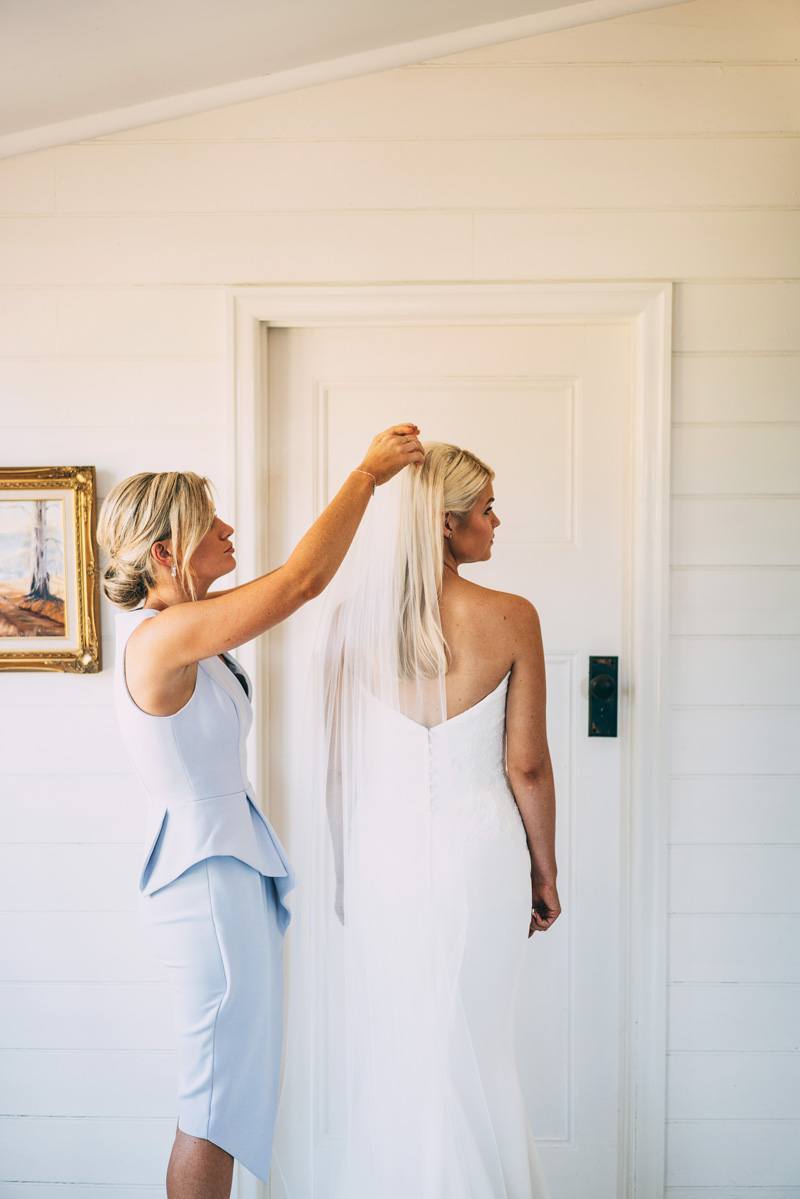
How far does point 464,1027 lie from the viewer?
1.59m

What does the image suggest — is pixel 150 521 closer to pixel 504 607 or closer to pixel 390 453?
pixel 390 453

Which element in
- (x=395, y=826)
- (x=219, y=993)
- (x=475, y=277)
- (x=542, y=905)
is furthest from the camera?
(x=475, y=277)

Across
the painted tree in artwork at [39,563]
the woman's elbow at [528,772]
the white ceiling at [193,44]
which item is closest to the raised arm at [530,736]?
the woman's elbow at [528,772]

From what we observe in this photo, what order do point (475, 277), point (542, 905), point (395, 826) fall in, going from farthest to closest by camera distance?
1. point (475, 277)
2. point (542, 905)
3. point (395, 826)

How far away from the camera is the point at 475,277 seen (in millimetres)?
2033

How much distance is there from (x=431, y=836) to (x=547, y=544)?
2.64 feet

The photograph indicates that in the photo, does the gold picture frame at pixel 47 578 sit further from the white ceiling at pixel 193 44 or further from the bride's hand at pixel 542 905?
the bride's hand at pixel 542 905

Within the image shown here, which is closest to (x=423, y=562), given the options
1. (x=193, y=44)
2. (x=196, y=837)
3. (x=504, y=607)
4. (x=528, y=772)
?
(x=504, y=607)

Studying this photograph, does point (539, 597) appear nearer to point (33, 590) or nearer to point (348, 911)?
point (348, 911)

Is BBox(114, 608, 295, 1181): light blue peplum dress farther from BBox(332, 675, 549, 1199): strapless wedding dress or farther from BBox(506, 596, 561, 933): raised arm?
BBox(506, 596, 561, 933): raised arm

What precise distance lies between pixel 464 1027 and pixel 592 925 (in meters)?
0.64

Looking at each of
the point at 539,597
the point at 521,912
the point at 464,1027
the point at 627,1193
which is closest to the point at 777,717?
the point at 539,597

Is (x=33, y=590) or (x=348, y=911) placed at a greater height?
(x=33, y=590)

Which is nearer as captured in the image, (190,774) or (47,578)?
(190,774)
